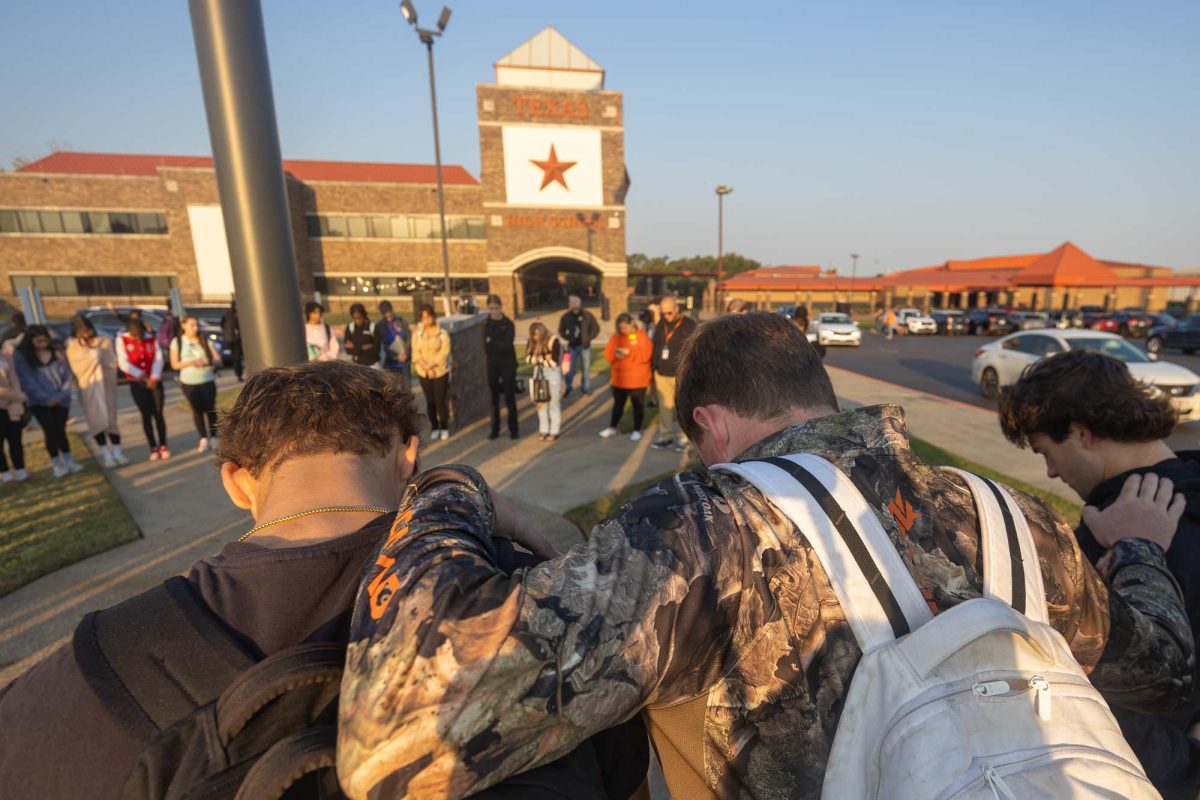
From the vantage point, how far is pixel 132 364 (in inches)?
267

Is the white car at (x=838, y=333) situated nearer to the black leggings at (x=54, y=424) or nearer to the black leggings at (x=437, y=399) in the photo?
the black leggings at (x=437, y=399)

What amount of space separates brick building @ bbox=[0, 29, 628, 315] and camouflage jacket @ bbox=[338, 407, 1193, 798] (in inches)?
1309


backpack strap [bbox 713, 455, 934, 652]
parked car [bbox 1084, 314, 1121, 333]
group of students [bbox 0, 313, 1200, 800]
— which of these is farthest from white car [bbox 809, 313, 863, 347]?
backpack strap [bbox 713, 455, 934, 652]

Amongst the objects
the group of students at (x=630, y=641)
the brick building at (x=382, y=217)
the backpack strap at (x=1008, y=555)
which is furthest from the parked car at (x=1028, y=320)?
the group of students at (x=630, y=641)

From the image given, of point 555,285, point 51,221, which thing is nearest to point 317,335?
point 51,221

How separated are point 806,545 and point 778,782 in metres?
0.45

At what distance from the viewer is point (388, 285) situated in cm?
3684

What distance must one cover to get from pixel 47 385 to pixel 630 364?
22.2ft

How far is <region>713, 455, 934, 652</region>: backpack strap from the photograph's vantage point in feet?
2.86

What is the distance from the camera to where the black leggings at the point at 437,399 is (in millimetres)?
7543

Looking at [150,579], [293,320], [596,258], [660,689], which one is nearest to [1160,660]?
[660,689]

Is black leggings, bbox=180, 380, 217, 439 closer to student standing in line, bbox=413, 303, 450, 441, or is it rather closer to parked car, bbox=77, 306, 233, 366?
student standing in line, bbox=413, 303, 450, 441

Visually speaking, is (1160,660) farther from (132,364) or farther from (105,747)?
(132,364)

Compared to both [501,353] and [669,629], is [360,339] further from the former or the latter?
[669,629]
